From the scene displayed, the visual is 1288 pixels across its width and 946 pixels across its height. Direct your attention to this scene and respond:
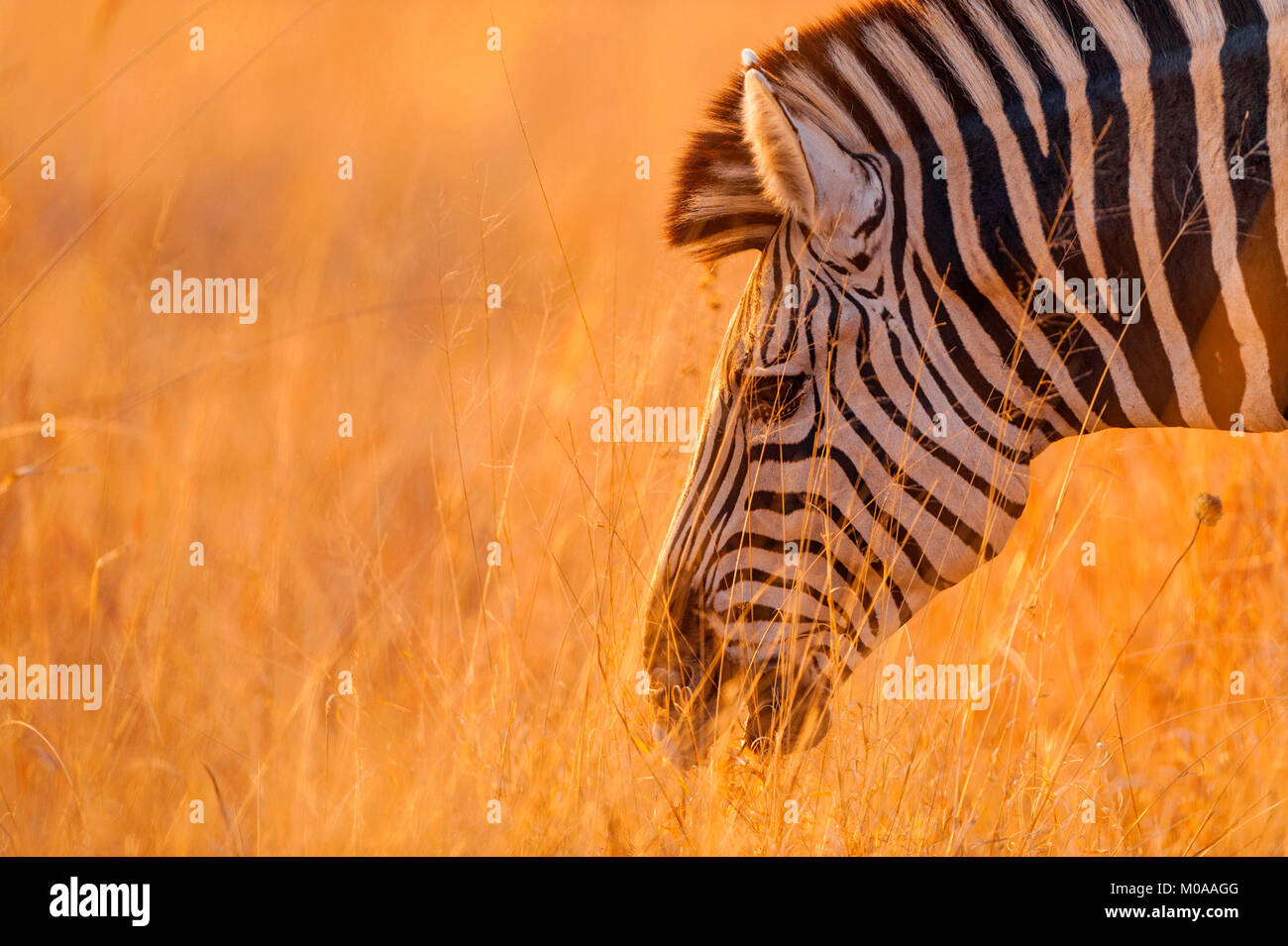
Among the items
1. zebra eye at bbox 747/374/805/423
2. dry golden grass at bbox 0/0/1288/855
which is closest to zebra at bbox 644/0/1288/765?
zebra eye at bbox 747/374/805/423

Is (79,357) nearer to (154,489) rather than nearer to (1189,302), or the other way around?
(154,489)

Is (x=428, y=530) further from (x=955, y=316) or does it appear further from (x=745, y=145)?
(x=955, y=316)

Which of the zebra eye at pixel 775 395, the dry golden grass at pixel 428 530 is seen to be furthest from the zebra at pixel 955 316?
the dry golden grass at pixel 428 530

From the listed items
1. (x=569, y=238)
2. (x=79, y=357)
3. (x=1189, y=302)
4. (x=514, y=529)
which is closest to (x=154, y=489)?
(x=79, y=357)

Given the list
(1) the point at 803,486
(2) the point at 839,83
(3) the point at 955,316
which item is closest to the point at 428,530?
(1) the point at 803,486

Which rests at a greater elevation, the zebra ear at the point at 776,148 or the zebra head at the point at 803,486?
the zebra ear at the point at 776,148

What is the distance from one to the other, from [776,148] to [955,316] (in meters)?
0.68

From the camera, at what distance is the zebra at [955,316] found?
3.10 metres

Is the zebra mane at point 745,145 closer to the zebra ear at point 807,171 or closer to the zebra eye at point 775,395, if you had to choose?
the zebra ear at point 807,171

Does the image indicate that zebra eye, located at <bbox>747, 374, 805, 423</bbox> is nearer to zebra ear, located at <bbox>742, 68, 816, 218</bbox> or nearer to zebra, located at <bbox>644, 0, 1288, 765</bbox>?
zebra, located at <bbox>644, 0, 1288, 765</bbox>

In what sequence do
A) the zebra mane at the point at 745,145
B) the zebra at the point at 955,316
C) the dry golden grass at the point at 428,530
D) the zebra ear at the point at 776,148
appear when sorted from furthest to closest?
1. the dry golden grass at the point at 428,530
2. the zebra mane at the point at 745,145
3. the zebra at the point at 955,316
4. the zebra ear at the point at 776,148

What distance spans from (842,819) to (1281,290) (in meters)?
1.89

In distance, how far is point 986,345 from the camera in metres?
3.21

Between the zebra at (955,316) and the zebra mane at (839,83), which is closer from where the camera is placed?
the zebra at (955,316)
